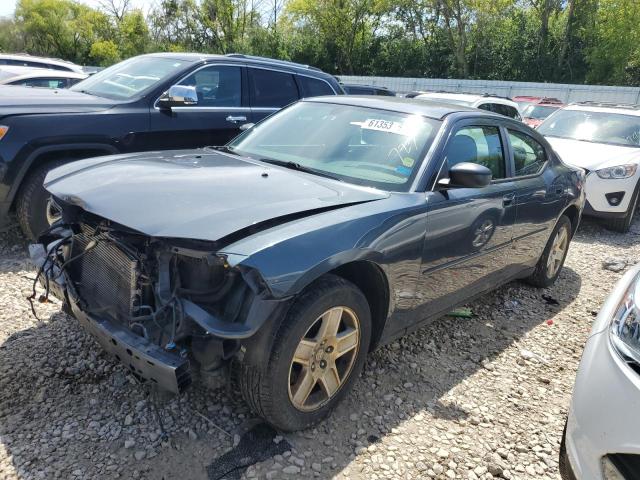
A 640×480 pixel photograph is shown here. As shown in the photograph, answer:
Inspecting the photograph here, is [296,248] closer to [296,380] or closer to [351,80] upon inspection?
[296,380]

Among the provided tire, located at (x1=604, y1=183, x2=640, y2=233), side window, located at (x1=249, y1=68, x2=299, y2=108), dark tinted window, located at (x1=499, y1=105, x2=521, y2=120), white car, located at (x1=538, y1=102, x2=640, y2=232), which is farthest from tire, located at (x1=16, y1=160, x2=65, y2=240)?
dark tinted window, located at (x1=499, y1=105, x2=521, y2=120)

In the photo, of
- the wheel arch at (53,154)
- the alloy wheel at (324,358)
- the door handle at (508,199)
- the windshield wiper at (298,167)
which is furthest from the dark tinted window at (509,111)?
the alloy wheel at (324,358)

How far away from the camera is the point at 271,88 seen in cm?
632

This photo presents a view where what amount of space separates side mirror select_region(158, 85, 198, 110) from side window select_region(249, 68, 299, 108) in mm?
979

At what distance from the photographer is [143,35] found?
157 ft

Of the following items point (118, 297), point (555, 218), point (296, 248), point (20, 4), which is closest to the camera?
point (296, 248)

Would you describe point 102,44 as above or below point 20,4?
below

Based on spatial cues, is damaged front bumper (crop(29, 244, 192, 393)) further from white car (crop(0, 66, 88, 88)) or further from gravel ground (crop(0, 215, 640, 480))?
white car (crop(0, 66, 88, 88))

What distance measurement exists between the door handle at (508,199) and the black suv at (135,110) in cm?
306

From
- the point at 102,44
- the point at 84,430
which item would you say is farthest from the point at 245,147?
the point at 102,44

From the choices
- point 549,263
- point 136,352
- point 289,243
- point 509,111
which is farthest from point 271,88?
point 509,111

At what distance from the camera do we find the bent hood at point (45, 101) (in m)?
4.38

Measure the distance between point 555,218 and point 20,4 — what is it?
62562mm

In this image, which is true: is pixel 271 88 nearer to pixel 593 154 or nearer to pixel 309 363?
pixel 309 363
